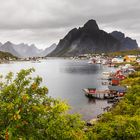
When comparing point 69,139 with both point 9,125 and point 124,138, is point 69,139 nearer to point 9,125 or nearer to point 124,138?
point 9,125

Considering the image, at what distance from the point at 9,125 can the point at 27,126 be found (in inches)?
86.2

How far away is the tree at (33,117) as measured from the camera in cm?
2650

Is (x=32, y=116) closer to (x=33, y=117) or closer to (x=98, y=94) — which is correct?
(x=33, y=117)

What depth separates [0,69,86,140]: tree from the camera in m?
26.5

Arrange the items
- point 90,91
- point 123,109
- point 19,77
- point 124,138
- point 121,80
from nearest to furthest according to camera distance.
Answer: point 19,77 < point 124,138 < point 123,109 < point 90,91 < point 121,80

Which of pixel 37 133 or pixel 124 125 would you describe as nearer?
pixel 37 133

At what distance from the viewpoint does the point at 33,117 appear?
92.0 ft

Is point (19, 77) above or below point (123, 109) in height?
above

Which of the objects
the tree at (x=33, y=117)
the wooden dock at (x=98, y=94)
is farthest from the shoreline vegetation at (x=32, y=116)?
the wooden dock at (x=98, y=94)

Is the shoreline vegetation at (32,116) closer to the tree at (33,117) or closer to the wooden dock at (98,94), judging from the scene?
the tree at (33,117)

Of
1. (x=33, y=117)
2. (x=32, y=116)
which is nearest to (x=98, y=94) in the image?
(x=33, y=117)

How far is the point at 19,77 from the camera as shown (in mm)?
29906

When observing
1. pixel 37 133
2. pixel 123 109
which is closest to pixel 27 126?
pixel 37 133

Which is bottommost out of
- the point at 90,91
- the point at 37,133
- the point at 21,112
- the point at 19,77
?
the point at 90,91
